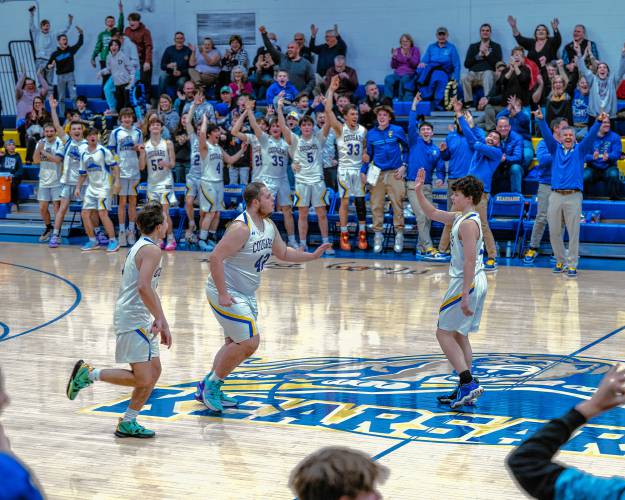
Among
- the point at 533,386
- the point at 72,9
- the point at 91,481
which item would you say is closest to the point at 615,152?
the point at 533,386

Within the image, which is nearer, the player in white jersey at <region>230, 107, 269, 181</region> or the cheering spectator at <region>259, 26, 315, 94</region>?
the player in white jersey at <region>230, 107, 269, 181</region>

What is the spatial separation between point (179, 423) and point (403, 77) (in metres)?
13.4

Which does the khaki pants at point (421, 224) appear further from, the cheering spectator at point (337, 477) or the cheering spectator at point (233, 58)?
the cheering spectator at point (337, 477)

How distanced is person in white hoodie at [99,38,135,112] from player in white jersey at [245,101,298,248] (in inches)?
217

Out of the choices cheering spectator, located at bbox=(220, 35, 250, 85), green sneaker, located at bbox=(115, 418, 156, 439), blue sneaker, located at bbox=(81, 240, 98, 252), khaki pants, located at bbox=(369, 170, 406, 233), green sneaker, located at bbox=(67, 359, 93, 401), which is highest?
cheering spectator, located at bbox=(220, 35, 250, 85)

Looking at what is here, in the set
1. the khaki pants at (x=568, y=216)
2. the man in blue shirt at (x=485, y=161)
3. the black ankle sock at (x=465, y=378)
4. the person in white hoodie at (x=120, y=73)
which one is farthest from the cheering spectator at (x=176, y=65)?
the black ankle sock at (x=465, y=378)

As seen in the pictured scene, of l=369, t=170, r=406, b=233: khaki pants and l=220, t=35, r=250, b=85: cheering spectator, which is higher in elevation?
l=220, t=35, r=250, b=85: cheering spectator

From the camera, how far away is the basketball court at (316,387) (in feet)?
19.6

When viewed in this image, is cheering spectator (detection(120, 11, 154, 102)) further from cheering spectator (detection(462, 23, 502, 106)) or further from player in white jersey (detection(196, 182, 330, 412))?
player in white jersey (detection(196, 182, 330, 412))

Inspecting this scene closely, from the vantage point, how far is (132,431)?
6.66 meters

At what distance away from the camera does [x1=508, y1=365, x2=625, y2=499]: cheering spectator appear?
96.3 inches

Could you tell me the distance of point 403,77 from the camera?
19281 mm

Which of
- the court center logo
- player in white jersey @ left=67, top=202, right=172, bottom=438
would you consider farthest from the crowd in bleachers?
player in white jersey @ left=67, top=202, right=172, bottom=438

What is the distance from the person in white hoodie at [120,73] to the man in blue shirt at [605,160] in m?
9.82
